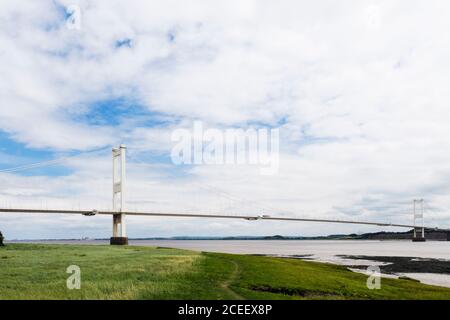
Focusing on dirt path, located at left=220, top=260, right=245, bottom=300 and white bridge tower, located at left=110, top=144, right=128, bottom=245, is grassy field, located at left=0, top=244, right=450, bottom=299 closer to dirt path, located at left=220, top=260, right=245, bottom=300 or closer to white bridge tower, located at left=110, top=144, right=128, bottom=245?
dirt path, located at left=220, top=260, right=245, bottom=300

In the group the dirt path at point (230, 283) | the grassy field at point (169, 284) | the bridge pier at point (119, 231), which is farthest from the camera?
the bridge pier at point (119, 231)

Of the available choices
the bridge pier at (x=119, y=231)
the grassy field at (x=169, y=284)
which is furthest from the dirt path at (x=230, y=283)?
the bridge pier at (x=119, y=231)

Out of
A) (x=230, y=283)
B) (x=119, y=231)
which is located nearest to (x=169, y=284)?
(x=230, y=283)

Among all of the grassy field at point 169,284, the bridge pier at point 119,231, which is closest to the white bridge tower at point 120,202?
the bridge pier at point 119,231

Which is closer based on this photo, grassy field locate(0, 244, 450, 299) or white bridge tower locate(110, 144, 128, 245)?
grassy field locate(0, 244, 450, 299)

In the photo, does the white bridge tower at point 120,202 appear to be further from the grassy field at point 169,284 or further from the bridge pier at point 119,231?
the grassy field at point 169,284

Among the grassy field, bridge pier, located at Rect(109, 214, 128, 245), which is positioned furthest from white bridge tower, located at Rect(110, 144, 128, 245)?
the grassy field

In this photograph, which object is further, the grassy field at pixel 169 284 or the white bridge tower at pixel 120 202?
the white bridge tower at pixel 120 202

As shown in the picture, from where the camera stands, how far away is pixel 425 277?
1499 inches

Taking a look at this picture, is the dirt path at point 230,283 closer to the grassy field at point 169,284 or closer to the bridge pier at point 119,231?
the grassy field at point 169,284

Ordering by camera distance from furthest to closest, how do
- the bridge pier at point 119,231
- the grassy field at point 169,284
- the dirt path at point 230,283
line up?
the bridge pier at point 119,231 → the dirt path at point 230,283 → the grassy field at point 169,284

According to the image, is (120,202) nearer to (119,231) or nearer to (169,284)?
(119,231)

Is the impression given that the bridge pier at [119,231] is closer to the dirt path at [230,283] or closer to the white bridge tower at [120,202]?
the white bridge tower at [120,202]
